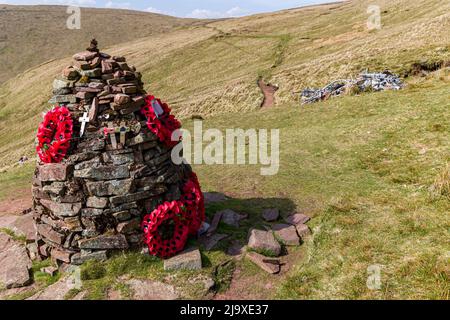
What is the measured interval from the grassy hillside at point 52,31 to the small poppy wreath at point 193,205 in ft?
387

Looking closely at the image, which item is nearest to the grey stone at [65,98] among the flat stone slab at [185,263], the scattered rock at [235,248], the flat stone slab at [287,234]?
the flat stone slab at [185,263]

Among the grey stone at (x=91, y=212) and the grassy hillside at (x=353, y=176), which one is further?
the grey stone at (x=91, y=212)

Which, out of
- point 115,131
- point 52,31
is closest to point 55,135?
point 115,131

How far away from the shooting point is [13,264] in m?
11.7

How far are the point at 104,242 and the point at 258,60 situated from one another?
5558 centimetres

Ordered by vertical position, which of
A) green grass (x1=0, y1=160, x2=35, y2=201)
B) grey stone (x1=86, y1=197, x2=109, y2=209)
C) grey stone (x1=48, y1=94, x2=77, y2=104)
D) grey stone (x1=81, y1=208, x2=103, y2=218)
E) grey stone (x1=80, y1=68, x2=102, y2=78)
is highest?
grey stone (x1=80, y1=68, x2=102, y2=78)

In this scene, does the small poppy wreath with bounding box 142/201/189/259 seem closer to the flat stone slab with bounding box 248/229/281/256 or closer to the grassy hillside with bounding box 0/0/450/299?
the grassy hillside with bounding box 0/0/450/299

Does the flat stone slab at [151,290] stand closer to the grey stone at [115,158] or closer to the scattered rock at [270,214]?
the grey stone at [115,158]

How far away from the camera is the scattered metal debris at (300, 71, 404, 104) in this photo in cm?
2858

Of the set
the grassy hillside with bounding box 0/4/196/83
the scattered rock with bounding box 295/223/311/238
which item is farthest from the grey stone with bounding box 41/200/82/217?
the grassy hillside with bounding box 0/4/196/83

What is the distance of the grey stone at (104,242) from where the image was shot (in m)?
10.5

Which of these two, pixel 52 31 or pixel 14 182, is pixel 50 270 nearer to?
pixel 14 182

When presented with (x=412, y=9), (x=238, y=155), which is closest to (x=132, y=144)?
(x=238, y=155)

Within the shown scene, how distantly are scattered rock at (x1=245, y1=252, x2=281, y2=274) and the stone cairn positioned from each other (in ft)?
11.1
